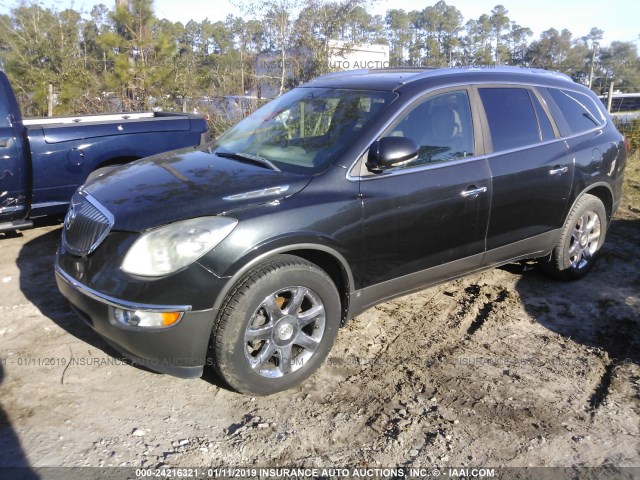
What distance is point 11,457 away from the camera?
2748 millimetres

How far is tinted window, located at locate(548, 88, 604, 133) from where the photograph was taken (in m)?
4.87

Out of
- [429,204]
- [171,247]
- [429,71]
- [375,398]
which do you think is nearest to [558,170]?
[429,71]

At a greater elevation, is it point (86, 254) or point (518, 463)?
point (86, 254)

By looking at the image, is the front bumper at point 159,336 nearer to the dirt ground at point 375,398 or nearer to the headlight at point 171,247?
the headlight at point 171,247

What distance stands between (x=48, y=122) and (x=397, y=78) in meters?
4.56

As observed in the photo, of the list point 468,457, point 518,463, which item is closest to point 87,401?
point 468,457

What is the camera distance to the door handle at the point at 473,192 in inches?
156

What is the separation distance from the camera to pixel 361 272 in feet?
11.7

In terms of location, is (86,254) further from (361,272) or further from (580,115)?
(580,115)

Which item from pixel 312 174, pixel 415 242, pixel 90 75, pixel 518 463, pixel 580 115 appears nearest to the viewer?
pixel 518 463

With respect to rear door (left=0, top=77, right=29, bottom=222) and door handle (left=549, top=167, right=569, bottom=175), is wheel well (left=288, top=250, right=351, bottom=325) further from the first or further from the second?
rear door (left=0, top=77, right=29, bottom=222)

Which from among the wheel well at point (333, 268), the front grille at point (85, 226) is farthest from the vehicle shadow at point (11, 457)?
the wheel well at point (333, 268)

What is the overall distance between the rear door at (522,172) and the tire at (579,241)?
0.22 metres

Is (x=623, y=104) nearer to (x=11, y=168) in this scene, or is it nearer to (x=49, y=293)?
(x=11, y=168)
